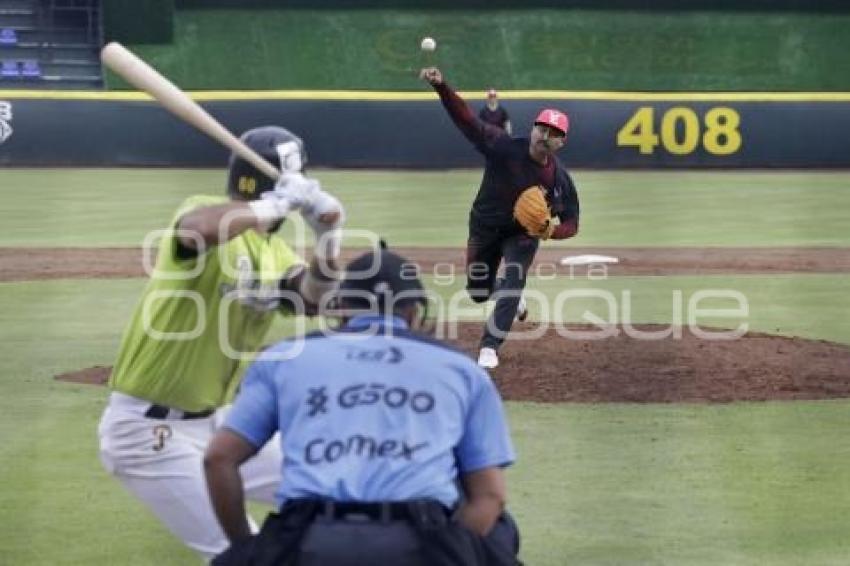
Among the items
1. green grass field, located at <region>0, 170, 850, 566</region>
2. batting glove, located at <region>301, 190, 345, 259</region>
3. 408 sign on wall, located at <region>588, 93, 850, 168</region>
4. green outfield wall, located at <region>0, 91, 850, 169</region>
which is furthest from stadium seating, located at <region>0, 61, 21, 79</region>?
batting glove, located at <region>301, 190, 345, 259</region>

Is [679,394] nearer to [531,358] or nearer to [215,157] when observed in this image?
[531,358]

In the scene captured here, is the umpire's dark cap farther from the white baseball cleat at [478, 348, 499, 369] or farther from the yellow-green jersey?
the white baseball cleat at [478, 348, 499, 369]

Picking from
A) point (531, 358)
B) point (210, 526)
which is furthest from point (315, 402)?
point (531, 358)

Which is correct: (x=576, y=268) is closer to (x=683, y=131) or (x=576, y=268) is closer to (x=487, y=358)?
(x=487, y=358)

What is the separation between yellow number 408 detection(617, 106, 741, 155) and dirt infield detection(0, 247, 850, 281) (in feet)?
31.6

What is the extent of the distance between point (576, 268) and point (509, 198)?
5.95 m

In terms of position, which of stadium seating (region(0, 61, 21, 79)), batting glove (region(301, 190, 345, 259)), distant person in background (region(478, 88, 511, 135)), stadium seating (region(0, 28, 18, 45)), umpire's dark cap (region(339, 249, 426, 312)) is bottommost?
umpire's dark cap (region(339, 249, 426, 312))

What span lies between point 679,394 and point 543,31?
84.3 feet

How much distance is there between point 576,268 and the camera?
56.5 feet

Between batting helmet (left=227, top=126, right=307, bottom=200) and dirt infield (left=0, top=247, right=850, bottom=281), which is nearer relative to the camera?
batting helmet (left=227, top=126, right=307, bottom=200)

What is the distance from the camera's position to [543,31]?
35594 millimetres

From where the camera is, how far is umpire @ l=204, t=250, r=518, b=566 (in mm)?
4094

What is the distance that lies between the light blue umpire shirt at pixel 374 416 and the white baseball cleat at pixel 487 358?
22.1 ft

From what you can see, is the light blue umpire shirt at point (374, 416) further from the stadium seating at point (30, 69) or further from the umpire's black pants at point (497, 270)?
the stadium seating at point (30, 69)
